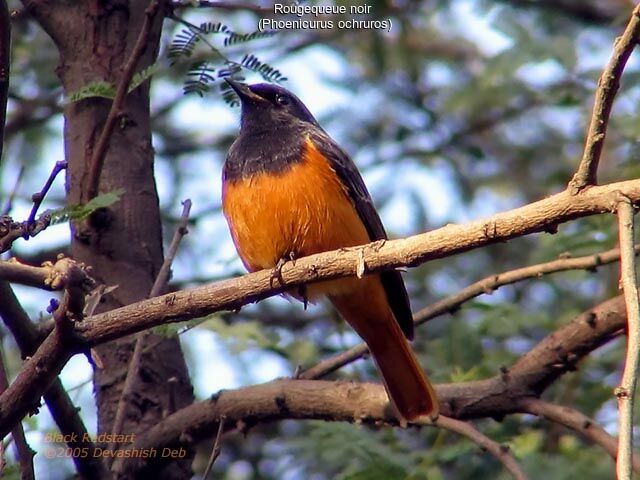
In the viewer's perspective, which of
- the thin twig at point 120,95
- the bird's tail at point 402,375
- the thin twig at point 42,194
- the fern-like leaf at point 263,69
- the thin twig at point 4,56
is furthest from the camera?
the fern-like leaf at point 263,69

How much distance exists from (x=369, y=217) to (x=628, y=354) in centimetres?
281

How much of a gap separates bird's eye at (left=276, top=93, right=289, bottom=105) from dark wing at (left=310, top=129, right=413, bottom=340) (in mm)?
554

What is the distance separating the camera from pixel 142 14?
5.11 m

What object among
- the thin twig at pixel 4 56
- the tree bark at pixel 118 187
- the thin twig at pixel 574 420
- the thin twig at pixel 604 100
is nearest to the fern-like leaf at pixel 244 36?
the tree bark at pixel 118 187

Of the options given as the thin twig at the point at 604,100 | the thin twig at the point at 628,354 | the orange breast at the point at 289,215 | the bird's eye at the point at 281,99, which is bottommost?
the thin twig at the point at 628,354

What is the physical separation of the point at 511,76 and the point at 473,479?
2716 millimetres

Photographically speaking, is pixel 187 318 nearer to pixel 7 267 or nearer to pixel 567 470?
pixel 7 267

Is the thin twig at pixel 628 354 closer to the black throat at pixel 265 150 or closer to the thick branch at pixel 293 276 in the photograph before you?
the thick branch at pixel 293 276

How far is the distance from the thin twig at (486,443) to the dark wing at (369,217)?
26.8 inches

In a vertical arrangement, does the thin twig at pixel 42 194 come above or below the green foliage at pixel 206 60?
below

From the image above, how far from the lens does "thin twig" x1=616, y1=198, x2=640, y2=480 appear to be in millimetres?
2242

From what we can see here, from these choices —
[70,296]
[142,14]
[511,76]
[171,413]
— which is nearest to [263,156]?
[142,14]

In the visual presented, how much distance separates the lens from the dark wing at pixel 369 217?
16.7 feet

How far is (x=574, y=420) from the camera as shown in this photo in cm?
429
